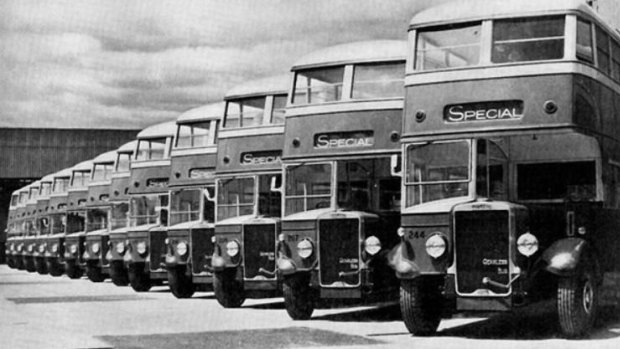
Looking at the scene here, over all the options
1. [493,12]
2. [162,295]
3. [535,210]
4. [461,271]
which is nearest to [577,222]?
[535,210]

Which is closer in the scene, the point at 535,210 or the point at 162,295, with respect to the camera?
the point at 535,210

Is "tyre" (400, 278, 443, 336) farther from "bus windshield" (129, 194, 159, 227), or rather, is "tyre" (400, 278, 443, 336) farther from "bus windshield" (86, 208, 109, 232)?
"bus windshield" (86, 208, 109, 232)

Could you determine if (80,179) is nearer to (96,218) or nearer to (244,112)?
(96,218)

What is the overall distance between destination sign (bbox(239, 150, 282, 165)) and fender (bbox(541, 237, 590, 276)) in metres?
5.94

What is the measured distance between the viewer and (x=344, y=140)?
13.4m

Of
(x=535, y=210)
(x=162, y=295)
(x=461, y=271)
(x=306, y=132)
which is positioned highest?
(x=306, y=132)

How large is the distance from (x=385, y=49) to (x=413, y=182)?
2866mm

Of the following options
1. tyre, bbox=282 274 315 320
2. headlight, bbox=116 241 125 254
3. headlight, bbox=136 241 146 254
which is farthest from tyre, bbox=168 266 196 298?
tyre, bbox=282 274 315 320

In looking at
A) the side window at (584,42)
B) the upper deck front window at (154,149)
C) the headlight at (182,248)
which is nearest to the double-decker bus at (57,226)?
the upper deck front window at (154,149)

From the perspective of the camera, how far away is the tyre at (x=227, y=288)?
16.0 metres

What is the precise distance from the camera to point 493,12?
11.1m

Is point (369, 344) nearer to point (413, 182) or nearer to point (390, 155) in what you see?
point (413, 182)

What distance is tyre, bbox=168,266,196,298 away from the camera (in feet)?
60.8

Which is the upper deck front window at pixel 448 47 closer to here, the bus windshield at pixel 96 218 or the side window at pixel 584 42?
the side window at pixel 584 42
